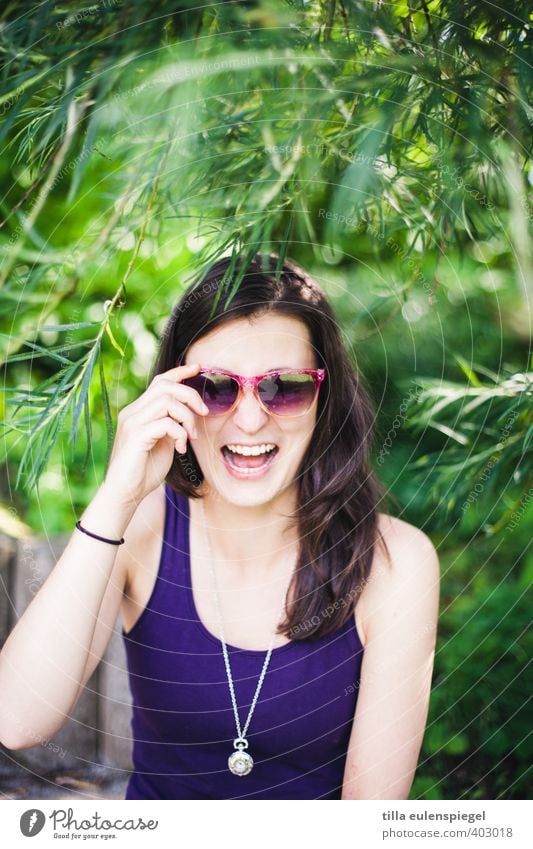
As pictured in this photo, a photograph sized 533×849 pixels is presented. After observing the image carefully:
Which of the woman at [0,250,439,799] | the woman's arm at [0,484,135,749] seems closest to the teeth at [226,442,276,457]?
the woman at [0,250,439,799]

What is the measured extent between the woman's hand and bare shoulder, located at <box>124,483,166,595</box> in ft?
0.41

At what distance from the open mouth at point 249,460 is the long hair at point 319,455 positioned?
0.22 ft

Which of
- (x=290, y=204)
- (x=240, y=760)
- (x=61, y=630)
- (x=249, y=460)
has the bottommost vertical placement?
(x=240, y=760)

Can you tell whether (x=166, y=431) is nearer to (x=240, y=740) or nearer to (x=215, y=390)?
(x=215, y=390)

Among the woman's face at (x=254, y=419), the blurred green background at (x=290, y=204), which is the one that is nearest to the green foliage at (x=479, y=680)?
the blurred green background at (x=290, y=204)

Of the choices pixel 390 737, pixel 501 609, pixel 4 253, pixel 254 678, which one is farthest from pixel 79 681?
pixel 501 609

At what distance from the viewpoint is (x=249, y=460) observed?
81 cm

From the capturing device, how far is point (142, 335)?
877 millimetres

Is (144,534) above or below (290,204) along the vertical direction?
below

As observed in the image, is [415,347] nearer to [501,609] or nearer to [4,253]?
[501,609]

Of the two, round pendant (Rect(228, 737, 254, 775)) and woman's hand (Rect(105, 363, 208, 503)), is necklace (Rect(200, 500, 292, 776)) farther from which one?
woman's hand (Rect(105, 363, 208, 503))

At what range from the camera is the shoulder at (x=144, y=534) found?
2.81ft

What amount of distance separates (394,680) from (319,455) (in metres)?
0.23

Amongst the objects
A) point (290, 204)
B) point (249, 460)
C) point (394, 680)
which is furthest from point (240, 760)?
point (290, 204)
